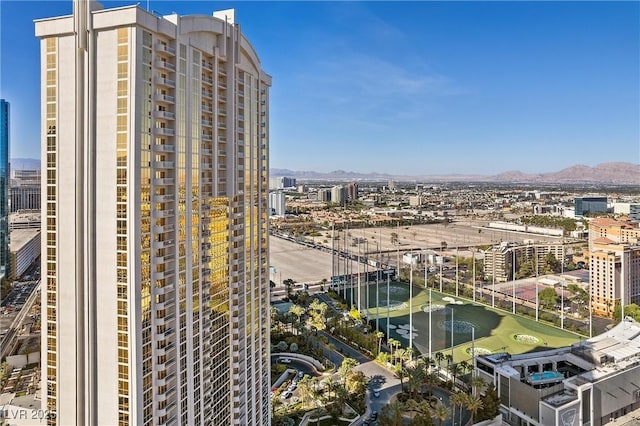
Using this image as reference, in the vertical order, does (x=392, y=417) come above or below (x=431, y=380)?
below

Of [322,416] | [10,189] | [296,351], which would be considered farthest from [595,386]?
[10,189]

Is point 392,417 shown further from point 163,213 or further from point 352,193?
point 352,193

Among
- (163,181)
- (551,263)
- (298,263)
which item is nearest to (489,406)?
(163,181)

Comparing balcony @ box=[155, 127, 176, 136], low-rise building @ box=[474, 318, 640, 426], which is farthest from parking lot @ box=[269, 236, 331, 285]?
balcony @ box=[155, 127, 176, 136]

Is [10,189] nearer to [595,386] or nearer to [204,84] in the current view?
[204,84]

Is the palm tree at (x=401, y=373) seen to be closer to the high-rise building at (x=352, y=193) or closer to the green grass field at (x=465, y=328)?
the green grass field at (x=465, y=328)

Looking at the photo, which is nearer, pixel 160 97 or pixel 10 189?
pixel 160 97
